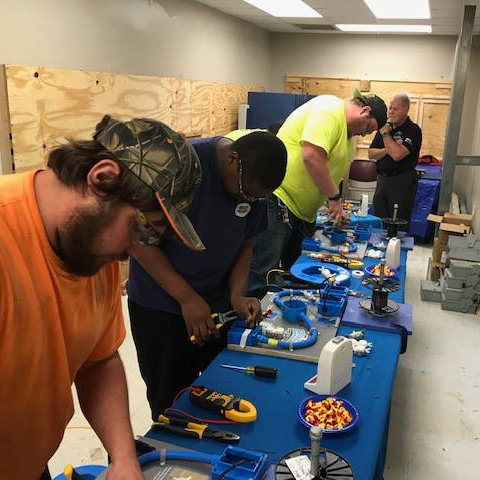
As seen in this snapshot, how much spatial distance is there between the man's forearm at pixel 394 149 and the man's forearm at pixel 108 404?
3.55 meters

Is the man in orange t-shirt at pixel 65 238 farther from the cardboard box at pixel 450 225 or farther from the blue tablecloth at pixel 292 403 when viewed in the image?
the cardboard box at pixel 450 225

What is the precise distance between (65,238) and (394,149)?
3759 mm

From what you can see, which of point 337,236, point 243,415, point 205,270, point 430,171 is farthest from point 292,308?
point 430,171

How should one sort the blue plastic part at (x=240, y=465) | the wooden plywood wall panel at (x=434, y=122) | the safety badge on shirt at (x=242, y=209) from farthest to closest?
the wooden plywood wall panel at (x=434, y=122), the safety badge on shirt at (x=242, y=209), the blue plastic part at (x=240, y=465)

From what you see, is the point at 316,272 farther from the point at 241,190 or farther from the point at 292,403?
the point at 292,403

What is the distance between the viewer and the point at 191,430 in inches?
43.7

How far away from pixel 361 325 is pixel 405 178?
2.95 meters

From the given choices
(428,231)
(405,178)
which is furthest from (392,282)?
(428,231)

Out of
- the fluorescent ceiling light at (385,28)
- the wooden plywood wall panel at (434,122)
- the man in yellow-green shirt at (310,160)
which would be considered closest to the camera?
the man in yellow-green shirt at (310,160)

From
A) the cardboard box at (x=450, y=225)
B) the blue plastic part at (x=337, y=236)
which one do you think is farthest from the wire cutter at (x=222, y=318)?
the cardboard box at (x=450, y=225)

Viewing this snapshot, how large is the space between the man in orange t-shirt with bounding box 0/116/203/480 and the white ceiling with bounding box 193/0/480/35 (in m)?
3.69

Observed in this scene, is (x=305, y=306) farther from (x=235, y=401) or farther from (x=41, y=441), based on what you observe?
(x=41, y=441)

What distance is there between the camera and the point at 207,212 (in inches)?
59.1

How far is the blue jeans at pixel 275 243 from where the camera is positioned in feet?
7.28
